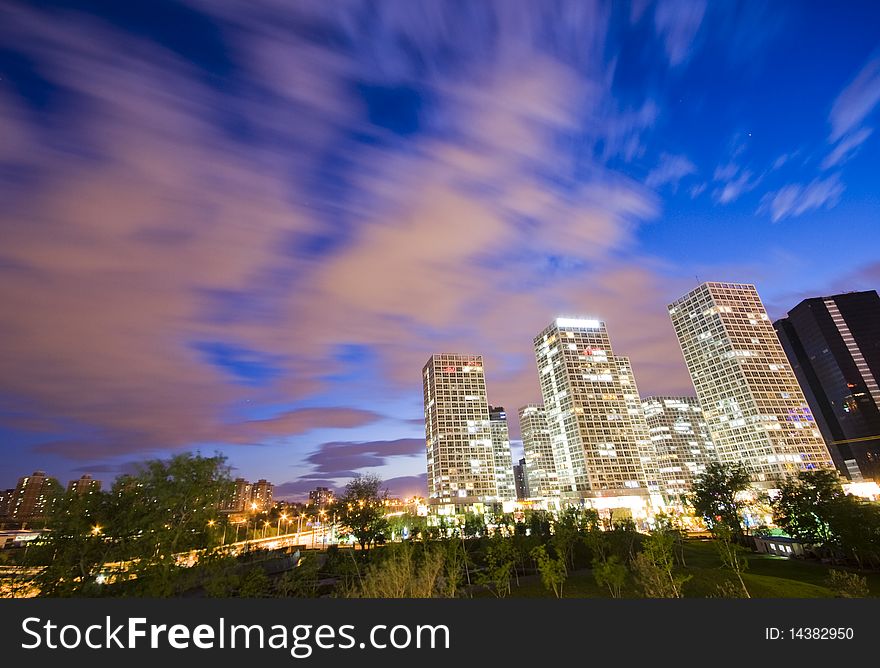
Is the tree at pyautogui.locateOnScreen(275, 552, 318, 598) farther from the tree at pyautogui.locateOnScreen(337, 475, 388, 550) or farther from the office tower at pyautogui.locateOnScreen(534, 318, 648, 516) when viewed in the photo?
the office tower at pyautogui.locateOnScreen(534, 318, 648, 516)

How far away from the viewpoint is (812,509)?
49.1 meters

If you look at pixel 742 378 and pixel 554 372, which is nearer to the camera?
pixel 742 378

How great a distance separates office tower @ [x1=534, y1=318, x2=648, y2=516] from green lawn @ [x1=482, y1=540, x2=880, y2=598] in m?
114

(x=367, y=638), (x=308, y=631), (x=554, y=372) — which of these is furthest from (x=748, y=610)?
(x=554, y=372)

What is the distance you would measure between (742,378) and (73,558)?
211 meters

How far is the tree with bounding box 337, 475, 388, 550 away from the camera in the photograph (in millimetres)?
66062

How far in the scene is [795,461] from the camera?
15188 centimetres

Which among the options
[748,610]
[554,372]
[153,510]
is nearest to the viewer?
[748,610]

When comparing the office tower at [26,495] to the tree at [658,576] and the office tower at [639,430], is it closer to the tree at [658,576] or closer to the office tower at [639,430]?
the tree at [658,576]

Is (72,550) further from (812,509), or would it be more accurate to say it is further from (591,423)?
(591,423)

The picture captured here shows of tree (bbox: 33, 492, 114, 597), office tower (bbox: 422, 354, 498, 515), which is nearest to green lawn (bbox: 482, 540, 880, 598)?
tree (bbox: 33, 492, 114, 597)

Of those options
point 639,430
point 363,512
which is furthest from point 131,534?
point 639,430

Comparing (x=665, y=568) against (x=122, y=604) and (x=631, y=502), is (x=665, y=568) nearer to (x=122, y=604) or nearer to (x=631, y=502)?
(x=122, y=604)

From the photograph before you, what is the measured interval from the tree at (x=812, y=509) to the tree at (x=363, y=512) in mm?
59606
